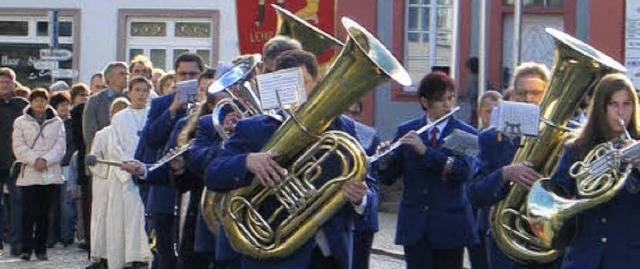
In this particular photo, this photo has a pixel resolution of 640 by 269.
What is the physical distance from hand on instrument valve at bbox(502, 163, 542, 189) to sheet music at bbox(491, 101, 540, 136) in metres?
0.19

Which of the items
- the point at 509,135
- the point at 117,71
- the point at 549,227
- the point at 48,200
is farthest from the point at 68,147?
the point at 549,227

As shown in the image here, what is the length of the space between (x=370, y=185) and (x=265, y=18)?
5214 mm

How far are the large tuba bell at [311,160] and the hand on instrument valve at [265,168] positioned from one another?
0.18ft

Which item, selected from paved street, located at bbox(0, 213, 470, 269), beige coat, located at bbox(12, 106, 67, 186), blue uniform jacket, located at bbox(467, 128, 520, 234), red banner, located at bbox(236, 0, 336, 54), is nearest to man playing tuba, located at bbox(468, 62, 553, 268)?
blue uniform jacket, located at bbox(467, 128, 520, 234)

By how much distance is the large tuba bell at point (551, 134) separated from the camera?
851 cm

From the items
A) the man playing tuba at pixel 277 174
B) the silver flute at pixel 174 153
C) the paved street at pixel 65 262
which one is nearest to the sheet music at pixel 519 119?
the man playing tuba at pixel 277 174

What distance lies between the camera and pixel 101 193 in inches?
576

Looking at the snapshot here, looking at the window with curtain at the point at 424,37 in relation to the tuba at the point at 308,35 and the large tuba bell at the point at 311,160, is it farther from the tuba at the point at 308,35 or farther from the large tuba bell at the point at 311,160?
the large tuba bell at the point at 311,160

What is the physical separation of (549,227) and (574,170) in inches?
11.6

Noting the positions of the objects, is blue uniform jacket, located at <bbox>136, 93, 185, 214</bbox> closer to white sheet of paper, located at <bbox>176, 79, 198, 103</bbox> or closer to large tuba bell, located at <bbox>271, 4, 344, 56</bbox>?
white sheet of paper, located at <bbox>176, 79, 198, 103</bbox>

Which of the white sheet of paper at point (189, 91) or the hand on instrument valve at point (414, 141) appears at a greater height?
the white sheet of paper at point (189, 91)

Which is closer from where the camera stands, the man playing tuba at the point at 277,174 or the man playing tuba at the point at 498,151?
the man playing tuba at the point at 277,174

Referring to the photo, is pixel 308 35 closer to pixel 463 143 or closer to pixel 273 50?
pixel 463 143

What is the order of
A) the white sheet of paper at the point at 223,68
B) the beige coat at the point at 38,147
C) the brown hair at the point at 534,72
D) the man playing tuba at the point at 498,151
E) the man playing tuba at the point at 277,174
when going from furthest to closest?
1. the beige coat at the point at 38,147
2. the brown hair at the point at 534,72
3. the white sheet of paper at the point at 223,68
4. the man playing tuba at the point at 498,151
5. the man playing tuba at the point at 277,174
